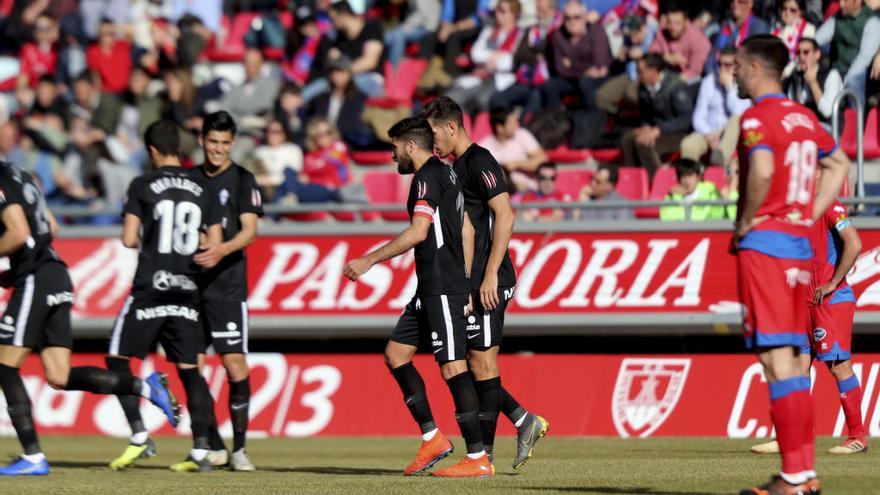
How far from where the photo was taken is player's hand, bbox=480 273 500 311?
9.21 metres

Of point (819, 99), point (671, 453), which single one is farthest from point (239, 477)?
point (819, 99)

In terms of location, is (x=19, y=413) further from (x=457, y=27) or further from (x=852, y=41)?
(x=457, y=27)

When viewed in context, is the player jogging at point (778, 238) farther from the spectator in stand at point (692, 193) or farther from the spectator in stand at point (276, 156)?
the spectator in stand at point (276, 156)

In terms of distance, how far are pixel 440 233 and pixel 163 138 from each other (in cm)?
261

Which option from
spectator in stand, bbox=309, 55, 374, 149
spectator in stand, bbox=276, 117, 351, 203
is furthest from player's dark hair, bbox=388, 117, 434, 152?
spectator in stand, bbox=309, 55, 374, 149

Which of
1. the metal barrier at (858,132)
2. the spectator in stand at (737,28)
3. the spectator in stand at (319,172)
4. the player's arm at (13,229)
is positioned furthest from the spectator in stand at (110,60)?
the player's arm at (13,229)

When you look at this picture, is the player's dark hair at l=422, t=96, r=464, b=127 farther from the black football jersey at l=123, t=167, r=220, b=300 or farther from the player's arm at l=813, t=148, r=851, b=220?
the player's arm at l=813, t=148, r=851, b=220

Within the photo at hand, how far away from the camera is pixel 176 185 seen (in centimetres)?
1072

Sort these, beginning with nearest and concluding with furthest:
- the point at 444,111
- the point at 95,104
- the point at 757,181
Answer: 1. the point at 757,181
2. the point at 444,111
3. the point at 95,104

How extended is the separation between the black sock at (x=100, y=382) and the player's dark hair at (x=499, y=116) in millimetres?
7178

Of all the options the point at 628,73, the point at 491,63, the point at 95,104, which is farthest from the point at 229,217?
the point at 95,104

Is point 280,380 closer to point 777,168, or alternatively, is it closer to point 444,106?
point 444,106

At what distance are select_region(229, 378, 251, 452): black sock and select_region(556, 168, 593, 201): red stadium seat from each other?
624cm

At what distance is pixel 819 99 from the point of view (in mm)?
14750
